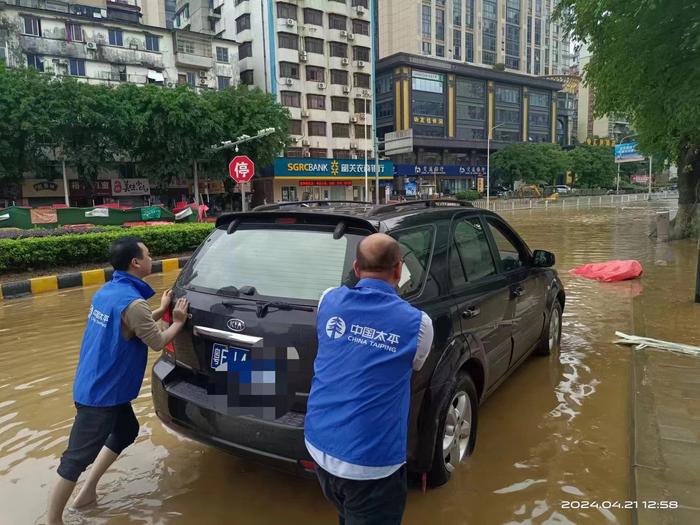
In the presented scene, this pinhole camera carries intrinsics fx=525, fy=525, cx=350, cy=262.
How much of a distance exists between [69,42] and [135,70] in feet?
14.7

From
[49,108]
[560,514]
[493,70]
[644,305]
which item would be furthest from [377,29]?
[560,514]

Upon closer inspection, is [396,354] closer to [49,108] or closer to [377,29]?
[49,108]

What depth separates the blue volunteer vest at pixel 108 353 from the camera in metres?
2.59

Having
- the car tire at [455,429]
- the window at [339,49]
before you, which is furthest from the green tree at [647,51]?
the window at [339,49]

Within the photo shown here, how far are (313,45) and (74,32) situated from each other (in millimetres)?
20123

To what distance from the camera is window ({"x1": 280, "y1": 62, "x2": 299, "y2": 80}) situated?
46031 mm

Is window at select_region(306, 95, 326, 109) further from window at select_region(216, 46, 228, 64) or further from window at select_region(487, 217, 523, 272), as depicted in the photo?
window at select_region(487, 217, 523, 272)

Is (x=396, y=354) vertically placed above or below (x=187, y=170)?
below

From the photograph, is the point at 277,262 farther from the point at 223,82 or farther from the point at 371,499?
the point at 223,82

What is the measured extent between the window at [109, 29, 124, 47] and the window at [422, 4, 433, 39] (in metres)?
43.5

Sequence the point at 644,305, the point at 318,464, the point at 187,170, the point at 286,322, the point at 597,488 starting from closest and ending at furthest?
1. the point at 318,464
2. the point at 286,322
3. the point at 597,488
4. the point at 644,305
5. the point at 187,170

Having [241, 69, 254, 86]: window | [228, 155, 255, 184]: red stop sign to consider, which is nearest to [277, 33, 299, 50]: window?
Result: [241, 69, 254, 86]: window

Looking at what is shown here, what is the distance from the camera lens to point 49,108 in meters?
29.0

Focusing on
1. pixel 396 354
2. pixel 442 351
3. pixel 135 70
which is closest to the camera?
pixel 396 354
